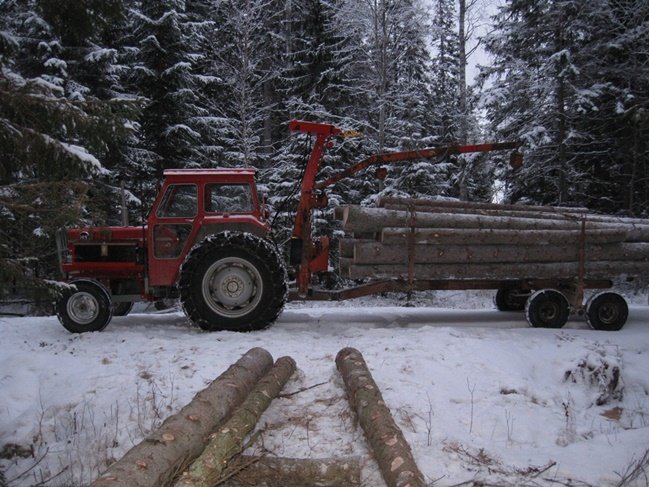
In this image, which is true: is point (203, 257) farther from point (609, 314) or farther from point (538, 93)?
point (538, 93)

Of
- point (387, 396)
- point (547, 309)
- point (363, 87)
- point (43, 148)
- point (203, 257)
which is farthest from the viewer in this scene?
point (363, 87)

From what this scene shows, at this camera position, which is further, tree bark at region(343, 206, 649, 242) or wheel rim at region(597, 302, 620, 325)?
wheel rim at region(597, 302, 620, 325)

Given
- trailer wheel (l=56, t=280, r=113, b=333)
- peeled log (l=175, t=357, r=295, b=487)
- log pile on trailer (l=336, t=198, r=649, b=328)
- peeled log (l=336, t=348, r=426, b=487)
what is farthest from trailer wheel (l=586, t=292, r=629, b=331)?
trailer wheel (l=56, t=280, r=113, b=333)

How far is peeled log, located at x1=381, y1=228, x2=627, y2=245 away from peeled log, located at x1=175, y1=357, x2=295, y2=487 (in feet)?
9.97

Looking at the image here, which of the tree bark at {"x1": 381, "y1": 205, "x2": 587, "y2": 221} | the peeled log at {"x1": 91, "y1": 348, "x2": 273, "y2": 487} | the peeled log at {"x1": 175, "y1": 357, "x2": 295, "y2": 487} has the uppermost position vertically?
the tree bark at {"x1": 381, "y1": 205, "x2": 587, "y2": 221}

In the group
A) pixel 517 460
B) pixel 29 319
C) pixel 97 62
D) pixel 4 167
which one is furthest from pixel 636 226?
pixel 97 62

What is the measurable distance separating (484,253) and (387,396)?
3.61 metres

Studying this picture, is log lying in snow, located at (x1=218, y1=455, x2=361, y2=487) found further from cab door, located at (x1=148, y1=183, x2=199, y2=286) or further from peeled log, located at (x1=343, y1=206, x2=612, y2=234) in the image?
cab door, located at (x1=148, y1=183, x2=199, y2=286)

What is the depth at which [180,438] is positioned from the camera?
3.48 meters

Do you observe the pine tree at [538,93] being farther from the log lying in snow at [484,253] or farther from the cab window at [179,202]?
the cab window at [179,202]

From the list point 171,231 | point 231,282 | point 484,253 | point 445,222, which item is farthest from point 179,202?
point 484,253

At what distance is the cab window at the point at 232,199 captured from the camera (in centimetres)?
762

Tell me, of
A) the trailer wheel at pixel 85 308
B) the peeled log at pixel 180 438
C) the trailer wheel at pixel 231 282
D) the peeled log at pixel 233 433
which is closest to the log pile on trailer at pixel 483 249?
the trailer wheel at pixel 231 282

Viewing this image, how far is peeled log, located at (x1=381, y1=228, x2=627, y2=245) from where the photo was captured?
296 inches
